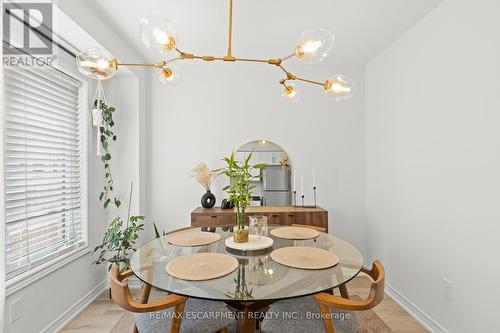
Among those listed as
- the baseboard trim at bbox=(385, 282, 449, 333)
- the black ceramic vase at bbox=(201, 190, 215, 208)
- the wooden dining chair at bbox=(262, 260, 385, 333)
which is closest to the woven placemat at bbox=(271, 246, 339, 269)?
the wooden dining chair at bbox=(262, 260, 385, 333)

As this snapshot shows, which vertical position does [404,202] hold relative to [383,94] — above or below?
below

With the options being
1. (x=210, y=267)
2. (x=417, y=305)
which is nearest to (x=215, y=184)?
(x=210, y=267)

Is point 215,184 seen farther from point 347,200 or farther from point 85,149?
point 347,200

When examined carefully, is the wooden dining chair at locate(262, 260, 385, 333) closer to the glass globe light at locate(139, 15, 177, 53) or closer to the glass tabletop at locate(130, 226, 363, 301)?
the glass tabletop at locate(130, 226, 363, 301)

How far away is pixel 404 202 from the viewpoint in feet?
8.50

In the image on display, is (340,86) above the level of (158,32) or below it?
below

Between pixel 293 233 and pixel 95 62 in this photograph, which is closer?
pixel 95 62

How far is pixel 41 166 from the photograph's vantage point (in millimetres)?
2127

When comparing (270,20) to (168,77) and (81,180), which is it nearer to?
(168,77)

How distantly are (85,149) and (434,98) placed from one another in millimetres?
3116

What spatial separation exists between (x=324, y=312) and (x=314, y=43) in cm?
128

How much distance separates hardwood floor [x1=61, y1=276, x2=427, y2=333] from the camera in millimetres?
2205

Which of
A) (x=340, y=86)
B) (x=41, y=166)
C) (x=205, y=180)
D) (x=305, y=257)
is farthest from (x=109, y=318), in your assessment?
(x=340, y=86)

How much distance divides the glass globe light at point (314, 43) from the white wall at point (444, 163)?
1.17 metres
